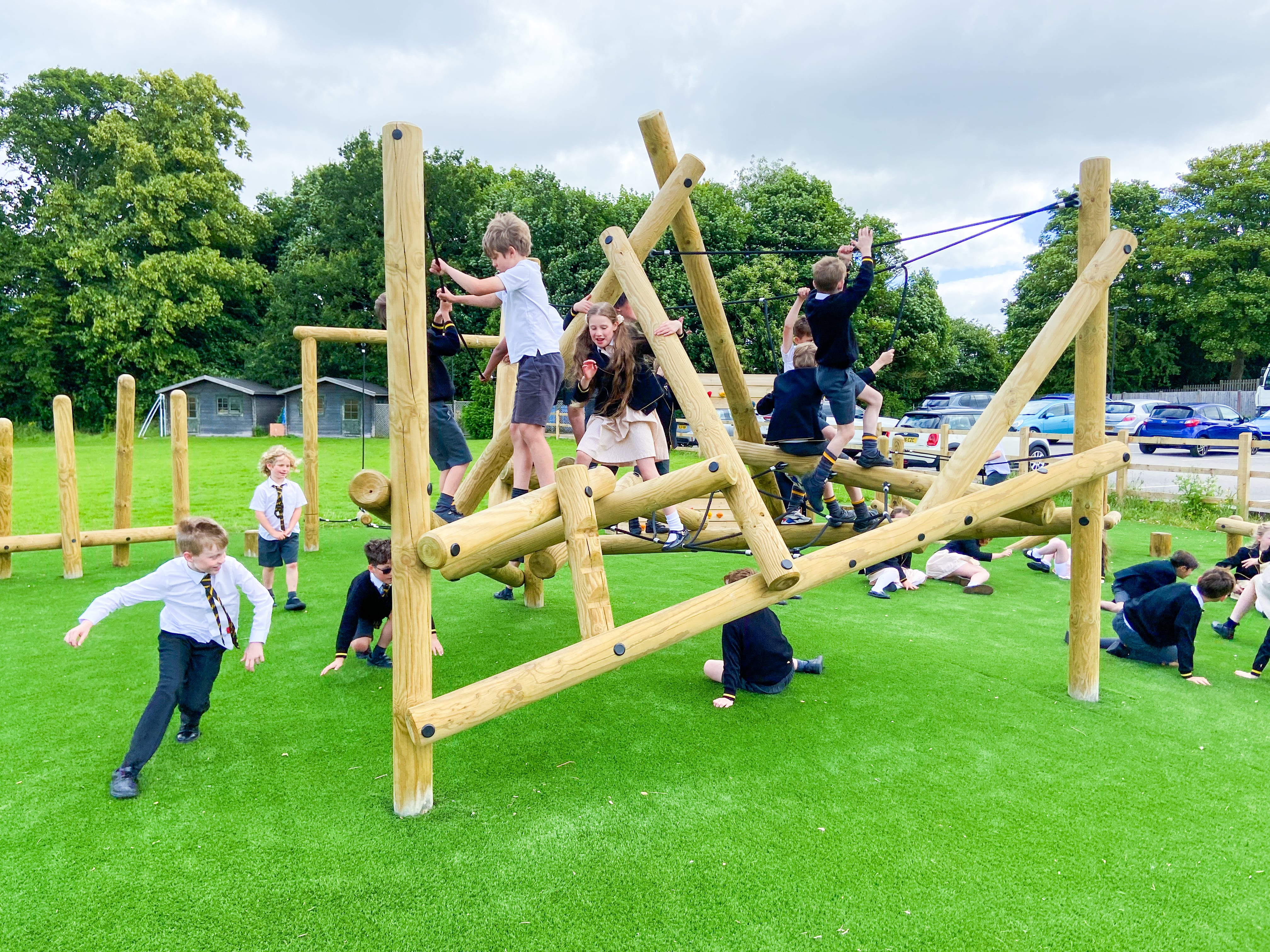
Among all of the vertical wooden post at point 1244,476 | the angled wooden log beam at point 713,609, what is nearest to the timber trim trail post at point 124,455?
the angled wooden log beam at point 713,609

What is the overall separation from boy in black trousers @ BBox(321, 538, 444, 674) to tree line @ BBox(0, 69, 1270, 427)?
3053cm

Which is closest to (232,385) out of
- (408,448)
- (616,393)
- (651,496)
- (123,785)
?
(616,393)

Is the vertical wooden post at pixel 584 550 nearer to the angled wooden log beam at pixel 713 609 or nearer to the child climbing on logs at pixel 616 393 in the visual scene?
the angled wooden log beam at pixel 713 609

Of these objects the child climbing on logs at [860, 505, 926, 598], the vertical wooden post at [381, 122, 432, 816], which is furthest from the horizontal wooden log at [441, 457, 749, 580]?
the child climbing on logs at [860, 505, 926, 598]

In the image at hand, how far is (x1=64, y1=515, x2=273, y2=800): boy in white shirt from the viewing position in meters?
4.02

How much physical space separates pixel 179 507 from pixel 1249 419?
3133 centimetres

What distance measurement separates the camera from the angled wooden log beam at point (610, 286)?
16.4 ft

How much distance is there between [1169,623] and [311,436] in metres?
9.75

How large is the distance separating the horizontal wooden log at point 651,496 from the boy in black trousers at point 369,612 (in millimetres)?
1460

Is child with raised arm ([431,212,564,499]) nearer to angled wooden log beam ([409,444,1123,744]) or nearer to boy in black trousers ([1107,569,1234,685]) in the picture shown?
angled wooden log beam ([409,444,1123,744])

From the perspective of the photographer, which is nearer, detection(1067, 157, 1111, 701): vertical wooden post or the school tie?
the school tie

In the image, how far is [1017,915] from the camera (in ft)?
10.2

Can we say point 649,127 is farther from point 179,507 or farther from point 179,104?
point 179,104

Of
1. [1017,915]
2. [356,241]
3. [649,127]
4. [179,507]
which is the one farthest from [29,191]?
[1017,915]
